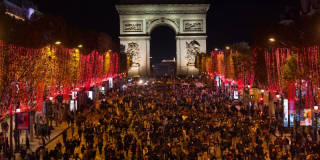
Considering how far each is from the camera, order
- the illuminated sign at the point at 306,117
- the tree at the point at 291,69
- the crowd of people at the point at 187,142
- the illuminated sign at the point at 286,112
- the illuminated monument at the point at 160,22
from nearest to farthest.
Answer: the crowd of people at the point at 187,142
the illuminated sign at the point at 306,117
the tree at the point at 291,69
the illuminated sign at the point at 286,112
the illuminated monument at the point at 160,22

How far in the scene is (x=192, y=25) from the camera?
255ft

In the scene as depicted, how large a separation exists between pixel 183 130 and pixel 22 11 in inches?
1454

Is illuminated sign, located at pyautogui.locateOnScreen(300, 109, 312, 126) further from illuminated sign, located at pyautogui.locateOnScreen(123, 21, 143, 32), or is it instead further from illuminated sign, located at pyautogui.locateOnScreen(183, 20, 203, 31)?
illuminated sign, located at pyautogui.locateOnScreen(123, 21, 143, 32)

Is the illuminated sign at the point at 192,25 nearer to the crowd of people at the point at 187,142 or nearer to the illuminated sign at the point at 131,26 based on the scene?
the illuminated sign at the point at 131,26

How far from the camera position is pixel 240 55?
136 ft

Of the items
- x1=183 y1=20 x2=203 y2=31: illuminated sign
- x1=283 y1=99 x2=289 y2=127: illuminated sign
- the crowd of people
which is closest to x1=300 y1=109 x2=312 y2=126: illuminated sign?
the crowd of people

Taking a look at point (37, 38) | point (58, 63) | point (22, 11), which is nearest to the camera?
point (37, 38)

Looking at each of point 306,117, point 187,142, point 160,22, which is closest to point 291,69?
point 306,117

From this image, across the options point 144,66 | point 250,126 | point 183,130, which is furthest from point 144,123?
point 144,66

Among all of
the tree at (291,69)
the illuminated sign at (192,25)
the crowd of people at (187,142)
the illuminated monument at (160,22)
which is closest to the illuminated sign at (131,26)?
the illuminated monument at (160,22)

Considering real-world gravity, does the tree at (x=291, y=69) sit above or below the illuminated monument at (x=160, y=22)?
below

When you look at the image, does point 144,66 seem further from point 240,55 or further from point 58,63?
point 58,63

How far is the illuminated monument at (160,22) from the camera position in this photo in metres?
77.3

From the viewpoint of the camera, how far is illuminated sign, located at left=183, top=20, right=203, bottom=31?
255 ft
